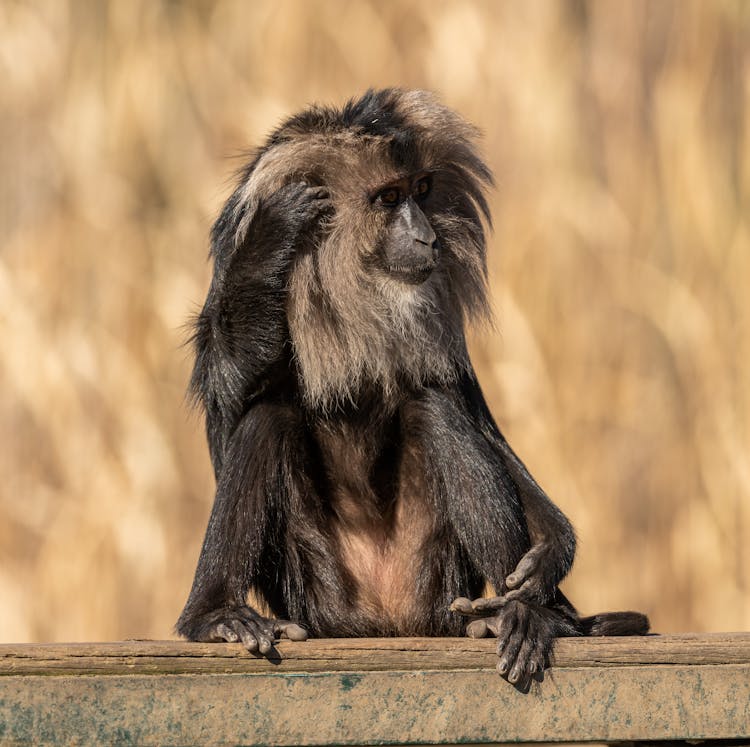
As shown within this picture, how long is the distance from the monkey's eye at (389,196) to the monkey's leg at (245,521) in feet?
2.30

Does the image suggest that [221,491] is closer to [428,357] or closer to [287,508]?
[287,508]

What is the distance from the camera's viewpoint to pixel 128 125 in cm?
673

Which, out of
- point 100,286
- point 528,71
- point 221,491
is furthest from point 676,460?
point 221,491

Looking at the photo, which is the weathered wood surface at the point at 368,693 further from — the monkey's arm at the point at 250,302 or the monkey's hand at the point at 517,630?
the monkey's arm at the point at 250,302

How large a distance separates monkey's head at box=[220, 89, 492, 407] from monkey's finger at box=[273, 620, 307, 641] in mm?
776

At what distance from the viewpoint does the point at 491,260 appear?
6.77 m

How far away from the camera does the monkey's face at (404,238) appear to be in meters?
4.36

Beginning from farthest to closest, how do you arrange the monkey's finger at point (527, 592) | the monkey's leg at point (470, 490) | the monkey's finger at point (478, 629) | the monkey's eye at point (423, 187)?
the monkey's eye at point (423, 187), the monkey's leg at point (470, 490), the monkey's finger at point (527, 592), the monkey's finger at point (478, 629)

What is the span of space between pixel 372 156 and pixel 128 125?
260cm

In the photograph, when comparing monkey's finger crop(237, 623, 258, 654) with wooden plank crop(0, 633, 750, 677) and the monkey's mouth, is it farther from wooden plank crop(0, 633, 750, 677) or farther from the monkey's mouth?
the monkey's mouth

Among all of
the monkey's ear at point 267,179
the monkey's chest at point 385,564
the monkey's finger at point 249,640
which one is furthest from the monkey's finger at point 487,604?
the monkey's ear at point 267,179

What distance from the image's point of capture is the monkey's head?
4312 millimetres

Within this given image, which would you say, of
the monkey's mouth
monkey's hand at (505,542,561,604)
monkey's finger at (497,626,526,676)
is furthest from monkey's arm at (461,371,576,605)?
the monkey's mouth

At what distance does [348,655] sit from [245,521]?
1.93ft
